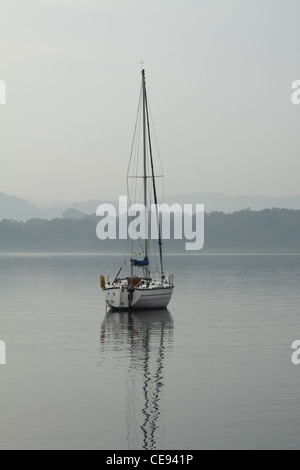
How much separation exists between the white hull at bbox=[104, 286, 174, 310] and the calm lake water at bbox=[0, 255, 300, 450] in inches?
35.9

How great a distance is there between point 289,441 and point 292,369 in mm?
13145

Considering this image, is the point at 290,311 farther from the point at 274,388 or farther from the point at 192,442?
the point at 192,442

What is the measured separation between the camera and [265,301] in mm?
78812

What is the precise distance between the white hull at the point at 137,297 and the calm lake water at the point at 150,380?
91 centimetres

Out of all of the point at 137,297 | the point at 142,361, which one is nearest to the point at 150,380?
the point at 142,361

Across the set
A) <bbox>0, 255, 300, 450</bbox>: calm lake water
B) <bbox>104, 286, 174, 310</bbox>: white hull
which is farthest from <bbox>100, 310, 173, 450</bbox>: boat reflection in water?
<bbox>104, 286, 174, 310</bbox>: white hull

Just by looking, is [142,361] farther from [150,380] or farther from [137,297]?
[137,297]

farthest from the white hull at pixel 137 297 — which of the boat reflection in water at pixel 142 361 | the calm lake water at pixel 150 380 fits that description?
the calm lake water at pixel 150 380

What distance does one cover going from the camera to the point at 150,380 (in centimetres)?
3481

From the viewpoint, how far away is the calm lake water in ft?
85.4

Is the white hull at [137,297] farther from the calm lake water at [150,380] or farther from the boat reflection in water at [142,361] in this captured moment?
the calm lake water at [150,380]

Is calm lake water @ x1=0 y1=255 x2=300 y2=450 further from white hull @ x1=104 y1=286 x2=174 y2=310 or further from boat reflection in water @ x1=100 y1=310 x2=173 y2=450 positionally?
white hull @ x1=104 y1=286 x2=174 y2=310
